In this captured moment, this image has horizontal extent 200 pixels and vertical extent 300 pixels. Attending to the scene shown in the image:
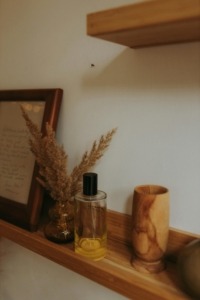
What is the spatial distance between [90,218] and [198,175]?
10.6 inches

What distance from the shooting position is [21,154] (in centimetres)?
90

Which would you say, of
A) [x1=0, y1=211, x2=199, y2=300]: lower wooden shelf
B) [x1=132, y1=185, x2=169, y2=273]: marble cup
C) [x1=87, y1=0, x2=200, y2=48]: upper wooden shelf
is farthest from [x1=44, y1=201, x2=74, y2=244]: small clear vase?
[x1=87, y1=0, x2=200, y2=48]: upper wooden shelf

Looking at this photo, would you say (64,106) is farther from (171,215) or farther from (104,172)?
(171,215)

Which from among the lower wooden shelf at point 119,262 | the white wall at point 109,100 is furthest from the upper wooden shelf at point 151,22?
the lower wooden shelf at point 119,262

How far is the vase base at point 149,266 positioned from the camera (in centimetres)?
63

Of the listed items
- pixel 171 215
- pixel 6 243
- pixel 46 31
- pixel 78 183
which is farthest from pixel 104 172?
pixel 6 243

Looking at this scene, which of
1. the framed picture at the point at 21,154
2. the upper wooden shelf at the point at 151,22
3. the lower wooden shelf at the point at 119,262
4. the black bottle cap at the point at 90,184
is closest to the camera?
the upper wooden shelf at the point at 151,22

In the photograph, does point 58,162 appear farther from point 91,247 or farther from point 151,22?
point 151,22

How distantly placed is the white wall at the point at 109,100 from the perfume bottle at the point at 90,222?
6cm

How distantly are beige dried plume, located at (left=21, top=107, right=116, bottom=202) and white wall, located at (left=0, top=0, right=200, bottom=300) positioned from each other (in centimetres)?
5

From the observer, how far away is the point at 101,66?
771mm

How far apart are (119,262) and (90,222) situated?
0.38 feet

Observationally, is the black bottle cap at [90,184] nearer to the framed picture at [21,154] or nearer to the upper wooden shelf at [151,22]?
the framed picture at [21,154]

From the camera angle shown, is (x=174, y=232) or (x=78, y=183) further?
(x=78, y=183)
